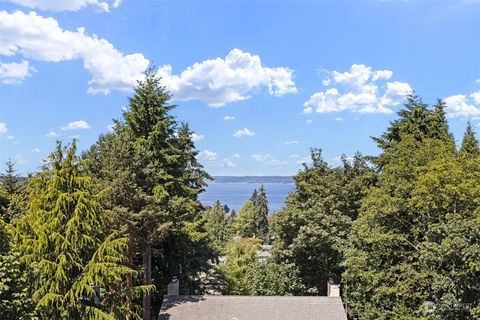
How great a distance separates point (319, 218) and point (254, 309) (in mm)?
7653

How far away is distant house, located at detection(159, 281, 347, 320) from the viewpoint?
56.0 feet

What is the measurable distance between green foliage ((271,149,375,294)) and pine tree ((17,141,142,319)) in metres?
12.8

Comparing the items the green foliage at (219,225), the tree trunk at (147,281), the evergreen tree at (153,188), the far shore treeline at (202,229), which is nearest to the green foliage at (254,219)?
the green foliage at (219,225)

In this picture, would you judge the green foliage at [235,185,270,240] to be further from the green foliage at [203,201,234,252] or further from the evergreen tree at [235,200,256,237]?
the green foliage at [203,201,234,252]

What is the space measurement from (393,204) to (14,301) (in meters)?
14.4

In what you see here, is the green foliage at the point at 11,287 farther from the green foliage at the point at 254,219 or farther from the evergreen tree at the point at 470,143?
the green foliage at the point at 254,219

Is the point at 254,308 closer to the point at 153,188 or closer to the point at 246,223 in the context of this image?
the point at 153,188

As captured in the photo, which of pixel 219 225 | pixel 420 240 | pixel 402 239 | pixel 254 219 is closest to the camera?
pixel 402 239

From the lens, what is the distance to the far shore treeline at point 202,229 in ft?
43.3

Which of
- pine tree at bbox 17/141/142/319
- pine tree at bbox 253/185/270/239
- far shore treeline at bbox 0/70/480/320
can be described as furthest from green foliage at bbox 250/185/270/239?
pine tree at bbox 17/141/142/319

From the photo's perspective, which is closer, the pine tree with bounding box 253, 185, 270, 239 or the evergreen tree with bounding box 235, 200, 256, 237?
the evergreen tree with bounding box 235, 200, 256, 237

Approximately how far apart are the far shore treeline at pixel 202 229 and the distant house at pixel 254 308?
4.91ft

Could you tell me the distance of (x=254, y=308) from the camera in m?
17.5

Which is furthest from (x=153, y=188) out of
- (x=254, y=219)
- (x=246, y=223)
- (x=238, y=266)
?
(x=254, y=219)
